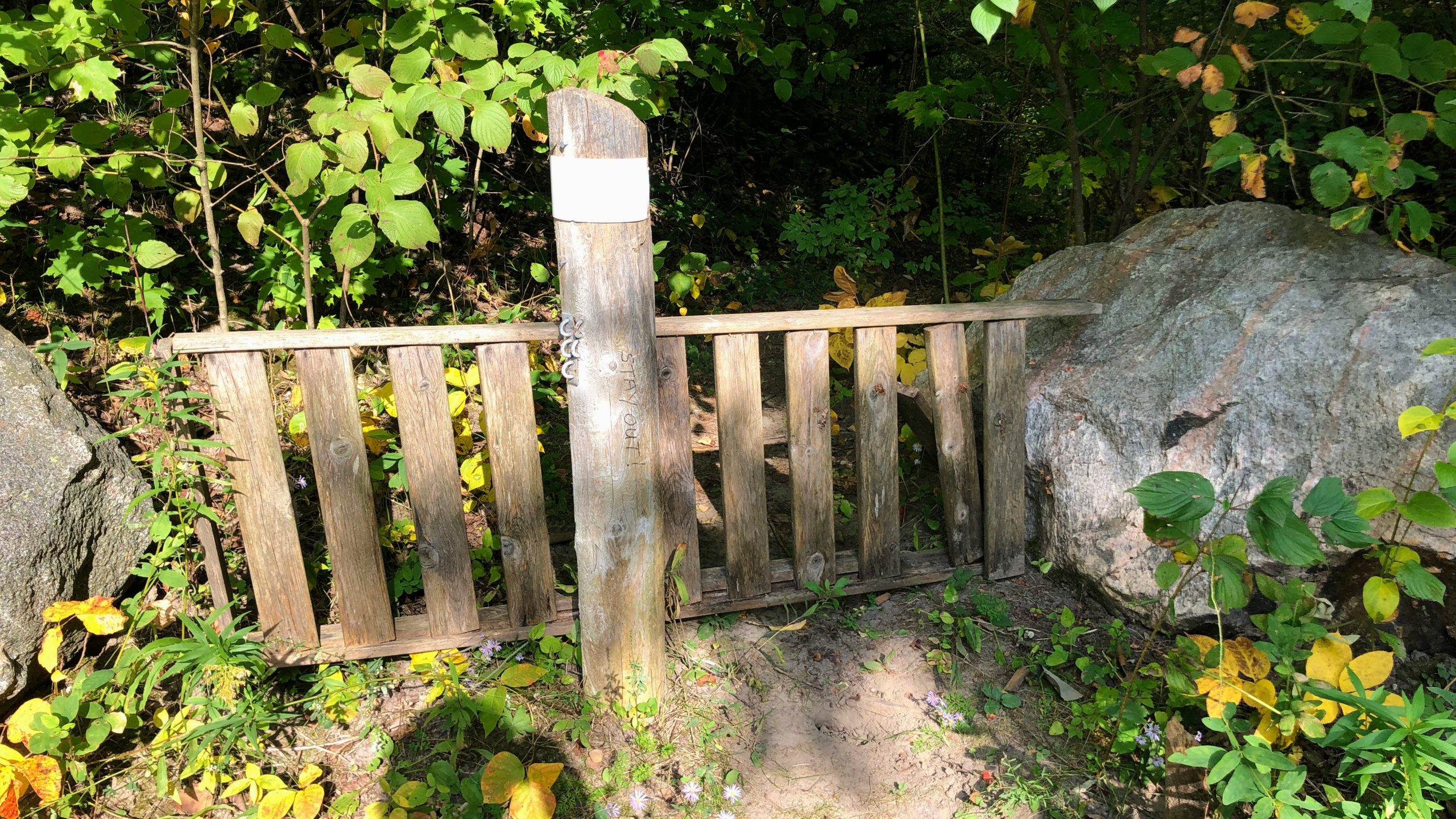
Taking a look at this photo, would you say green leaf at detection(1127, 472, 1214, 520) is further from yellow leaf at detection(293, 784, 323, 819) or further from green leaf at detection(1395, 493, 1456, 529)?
yellow leaf at detection(293, 784, 323, 819)

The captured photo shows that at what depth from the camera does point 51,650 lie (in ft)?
7.88

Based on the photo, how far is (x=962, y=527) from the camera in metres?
3.17

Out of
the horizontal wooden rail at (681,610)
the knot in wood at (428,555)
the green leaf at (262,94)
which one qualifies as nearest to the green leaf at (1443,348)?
the horizontal wooden rail at (681,610)

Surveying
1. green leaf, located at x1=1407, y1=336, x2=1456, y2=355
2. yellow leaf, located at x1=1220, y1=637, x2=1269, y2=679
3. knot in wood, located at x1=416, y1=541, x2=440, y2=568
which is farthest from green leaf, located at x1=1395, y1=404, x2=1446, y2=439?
knot in wood, located at x1=416, y1=541, x2=440, y2=568

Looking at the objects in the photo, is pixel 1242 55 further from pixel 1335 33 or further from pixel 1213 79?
pixel 1335 33

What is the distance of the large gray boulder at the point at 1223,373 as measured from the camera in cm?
250

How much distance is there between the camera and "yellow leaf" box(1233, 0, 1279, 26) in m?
2.63

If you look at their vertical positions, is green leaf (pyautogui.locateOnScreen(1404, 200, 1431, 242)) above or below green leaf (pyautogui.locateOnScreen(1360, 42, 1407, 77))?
below

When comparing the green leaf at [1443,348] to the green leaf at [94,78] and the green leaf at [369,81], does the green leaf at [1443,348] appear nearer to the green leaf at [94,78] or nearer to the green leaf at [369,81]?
the green leaf at [369,81]

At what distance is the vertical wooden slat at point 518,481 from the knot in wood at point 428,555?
0.21 m

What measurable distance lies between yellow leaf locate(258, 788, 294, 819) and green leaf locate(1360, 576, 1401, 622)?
2.84 metres

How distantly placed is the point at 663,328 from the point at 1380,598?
6.68 feet

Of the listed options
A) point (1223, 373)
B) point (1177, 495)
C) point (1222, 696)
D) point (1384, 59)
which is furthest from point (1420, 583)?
point (1384, 59)

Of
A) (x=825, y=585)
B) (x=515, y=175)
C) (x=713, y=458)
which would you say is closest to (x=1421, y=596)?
(x=825, y=585)
